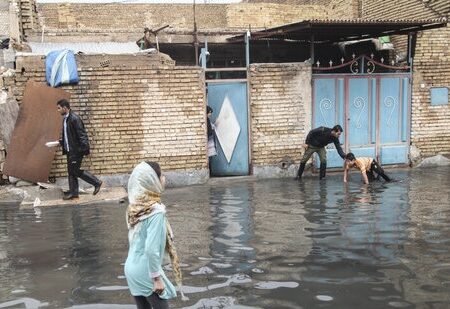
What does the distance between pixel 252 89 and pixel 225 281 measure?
6.83m

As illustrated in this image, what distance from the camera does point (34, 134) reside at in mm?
9375

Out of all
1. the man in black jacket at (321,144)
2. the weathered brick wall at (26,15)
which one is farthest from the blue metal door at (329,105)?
the weathered brick wall at (26,15)

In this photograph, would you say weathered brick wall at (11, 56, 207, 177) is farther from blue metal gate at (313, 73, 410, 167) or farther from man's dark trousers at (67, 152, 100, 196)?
blue metal gate at (313, 73, 410, 167)

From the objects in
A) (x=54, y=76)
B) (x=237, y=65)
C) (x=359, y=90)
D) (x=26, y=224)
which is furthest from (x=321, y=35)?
(x=26, y=224)

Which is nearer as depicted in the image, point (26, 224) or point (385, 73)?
point (26, 224)

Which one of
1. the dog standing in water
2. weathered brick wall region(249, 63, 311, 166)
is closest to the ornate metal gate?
weathered brick wall region(249, 63, 311, 166)

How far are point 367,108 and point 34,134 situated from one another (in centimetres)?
744

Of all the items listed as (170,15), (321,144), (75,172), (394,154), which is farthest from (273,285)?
(170,15)

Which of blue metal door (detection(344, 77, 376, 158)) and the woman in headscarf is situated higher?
blue metal door (detection(344, 77, 376, 158))

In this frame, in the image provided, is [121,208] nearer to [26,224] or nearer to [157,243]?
[26,224]

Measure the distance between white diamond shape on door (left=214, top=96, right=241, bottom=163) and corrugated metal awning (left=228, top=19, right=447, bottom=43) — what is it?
187 cm

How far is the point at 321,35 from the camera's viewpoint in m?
12.1

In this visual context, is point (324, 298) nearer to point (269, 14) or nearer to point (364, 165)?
point (364, 165)

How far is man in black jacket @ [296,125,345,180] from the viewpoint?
1056 cm
